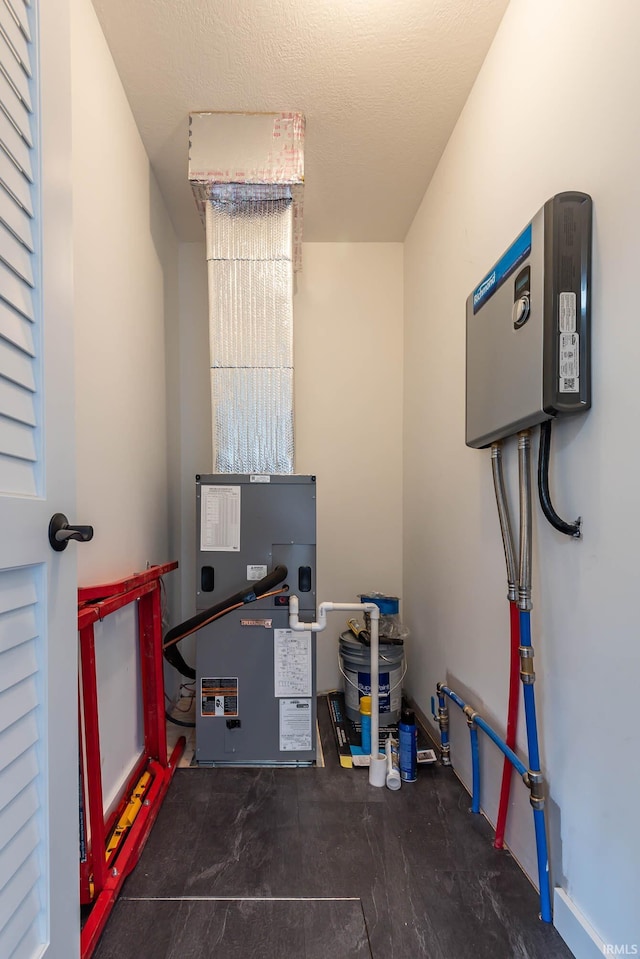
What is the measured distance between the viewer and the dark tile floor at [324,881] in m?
1.28

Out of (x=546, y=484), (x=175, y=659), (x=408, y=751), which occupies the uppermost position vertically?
(x=546, y=484)

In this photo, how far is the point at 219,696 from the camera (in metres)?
2.18

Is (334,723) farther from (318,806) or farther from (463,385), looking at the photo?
(463,385)

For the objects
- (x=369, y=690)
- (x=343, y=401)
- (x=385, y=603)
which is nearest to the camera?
(x=369, y=690)

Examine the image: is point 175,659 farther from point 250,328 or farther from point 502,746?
point 250,328

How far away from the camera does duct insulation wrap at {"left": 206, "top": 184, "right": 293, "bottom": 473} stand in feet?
7.54

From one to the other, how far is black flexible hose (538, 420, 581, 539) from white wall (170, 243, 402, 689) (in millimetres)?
1766

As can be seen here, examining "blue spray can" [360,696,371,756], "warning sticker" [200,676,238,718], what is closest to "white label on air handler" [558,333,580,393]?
"blue spray can" [360,696,371,756]

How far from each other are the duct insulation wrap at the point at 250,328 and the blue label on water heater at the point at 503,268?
97 centimetres

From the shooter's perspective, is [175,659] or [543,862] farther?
[175,659]

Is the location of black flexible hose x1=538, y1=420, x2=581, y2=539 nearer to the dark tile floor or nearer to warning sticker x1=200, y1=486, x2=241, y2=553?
the dark tile floor

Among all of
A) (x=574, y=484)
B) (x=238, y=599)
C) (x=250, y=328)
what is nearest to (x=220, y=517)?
(x=238, y=599)

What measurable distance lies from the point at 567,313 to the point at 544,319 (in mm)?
54

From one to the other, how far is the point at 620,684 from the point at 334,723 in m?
1.83
